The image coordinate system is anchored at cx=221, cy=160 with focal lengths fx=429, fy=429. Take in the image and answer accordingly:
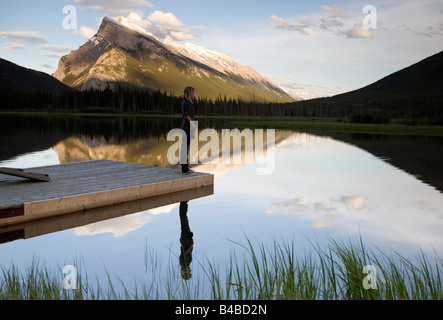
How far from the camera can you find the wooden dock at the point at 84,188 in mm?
8375

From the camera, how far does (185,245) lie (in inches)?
286

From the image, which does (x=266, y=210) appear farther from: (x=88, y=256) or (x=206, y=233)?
(x=88, y=256)

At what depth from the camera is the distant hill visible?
321 ft

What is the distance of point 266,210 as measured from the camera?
10008 millimetres

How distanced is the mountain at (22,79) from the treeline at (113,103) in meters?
45.5

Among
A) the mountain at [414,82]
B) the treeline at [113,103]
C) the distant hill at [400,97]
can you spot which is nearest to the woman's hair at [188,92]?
the distant hill at [400,97]

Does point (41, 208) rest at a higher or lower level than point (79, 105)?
lower

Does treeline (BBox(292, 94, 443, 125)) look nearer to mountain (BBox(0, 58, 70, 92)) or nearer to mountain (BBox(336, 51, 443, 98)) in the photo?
mountain (BBox(336, 51, 443, 98))

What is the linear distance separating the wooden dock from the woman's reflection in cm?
145

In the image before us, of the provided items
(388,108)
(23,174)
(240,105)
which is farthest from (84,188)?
(240,105)

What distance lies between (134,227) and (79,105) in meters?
134

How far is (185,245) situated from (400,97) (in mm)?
117674

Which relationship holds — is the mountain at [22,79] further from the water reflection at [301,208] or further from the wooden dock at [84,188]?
the wooden dock at [84,188]

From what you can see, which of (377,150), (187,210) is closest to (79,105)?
(377,150)
